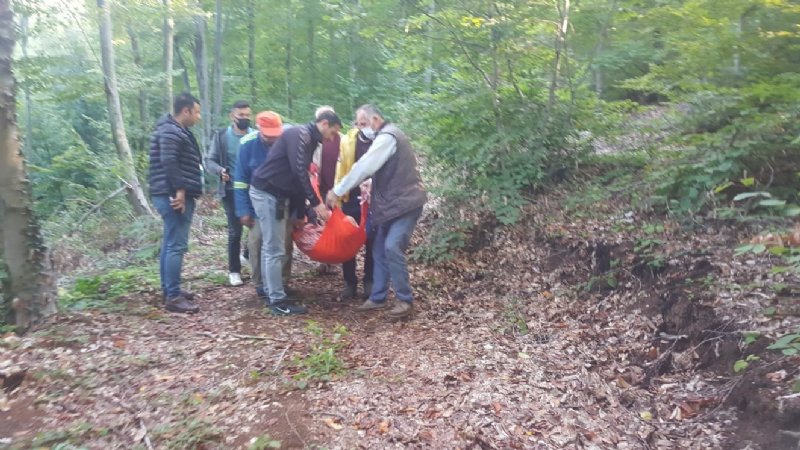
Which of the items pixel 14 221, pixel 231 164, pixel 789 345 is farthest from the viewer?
pixel 231 164

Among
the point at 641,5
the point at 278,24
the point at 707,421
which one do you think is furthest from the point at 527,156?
the point at 278,24

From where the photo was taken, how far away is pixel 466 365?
14.6 ft

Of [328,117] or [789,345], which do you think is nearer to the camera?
[789,345]

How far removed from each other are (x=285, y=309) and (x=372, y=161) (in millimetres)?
1702

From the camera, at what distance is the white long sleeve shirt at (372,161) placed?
5.23 metres

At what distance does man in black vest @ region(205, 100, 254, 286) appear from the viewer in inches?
251

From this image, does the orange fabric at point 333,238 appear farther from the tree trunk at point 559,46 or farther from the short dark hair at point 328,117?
the tree trunk at point 559,46

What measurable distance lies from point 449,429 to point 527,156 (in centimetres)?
457

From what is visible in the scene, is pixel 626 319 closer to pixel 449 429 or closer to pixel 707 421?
pixel 707 421

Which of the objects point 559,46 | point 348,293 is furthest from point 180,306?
point 559,46

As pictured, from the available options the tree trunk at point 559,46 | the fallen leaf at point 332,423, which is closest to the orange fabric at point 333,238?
the fallen leaf at point 332,423

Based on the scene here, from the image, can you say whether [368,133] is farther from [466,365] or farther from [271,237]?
[466,365]

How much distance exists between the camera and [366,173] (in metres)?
5.26

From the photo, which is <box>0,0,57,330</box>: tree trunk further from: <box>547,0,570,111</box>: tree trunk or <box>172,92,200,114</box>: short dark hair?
<box>547,0,570,111</box>: tree trunk
